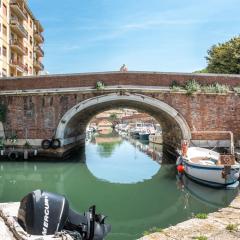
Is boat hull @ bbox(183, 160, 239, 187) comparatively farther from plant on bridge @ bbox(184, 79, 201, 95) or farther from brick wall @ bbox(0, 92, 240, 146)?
plant on bridge @ bbox(184, 79, 201, 95)

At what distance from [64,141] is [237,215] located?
49.9ft

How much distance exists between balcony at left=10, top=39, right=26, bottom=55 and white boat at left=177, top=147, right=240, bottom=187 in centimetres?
2294

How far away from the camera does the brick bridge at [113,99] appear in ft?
63.6

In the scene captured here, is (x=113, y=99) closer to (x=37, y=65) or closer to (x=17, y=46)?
(x=17, y=46)

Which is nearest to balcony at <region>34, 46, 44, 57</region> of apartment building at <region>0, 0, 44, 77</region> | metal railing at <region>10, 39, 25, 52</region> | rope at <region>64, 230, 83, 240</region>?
apartment building at <region>0, 0, 44, 77</region>

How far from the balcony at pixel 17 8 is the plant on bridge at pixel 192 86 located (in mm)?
19759

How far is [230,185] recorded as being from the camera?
12609 millimetres

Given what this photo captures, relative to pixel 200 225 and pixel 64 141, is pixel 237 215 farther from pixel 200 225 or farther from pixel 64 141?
pixel 64 141

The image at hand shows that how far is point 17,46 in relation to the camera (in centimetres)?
3247

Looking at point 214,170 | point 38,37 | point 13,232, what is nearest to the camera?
point 13,232

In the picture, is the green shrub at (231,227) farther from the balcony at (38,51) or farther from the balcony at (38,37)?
the balcony at (38,37)

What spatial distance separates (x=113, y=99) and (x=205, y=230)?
14.3 m

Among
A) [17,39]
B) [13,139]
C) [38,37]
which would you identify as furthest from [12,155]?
[38,37]

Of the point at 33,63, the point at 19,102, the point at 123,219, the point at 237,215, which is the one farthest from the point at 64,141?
the point at 33,63
